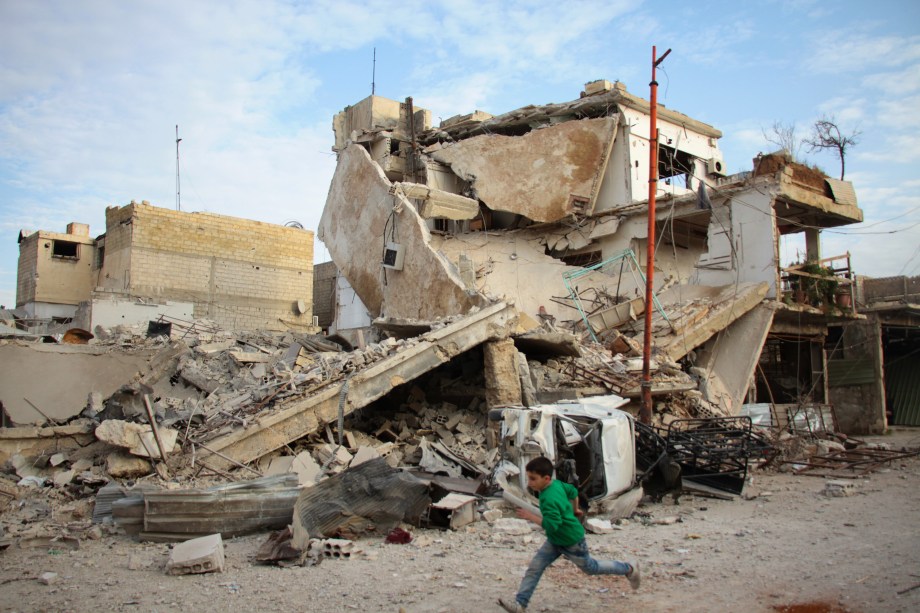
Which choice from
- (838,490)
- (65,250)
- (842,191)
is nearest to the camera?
(838,490)

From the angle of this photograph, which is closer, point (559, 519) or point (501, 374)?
point (559, 519)

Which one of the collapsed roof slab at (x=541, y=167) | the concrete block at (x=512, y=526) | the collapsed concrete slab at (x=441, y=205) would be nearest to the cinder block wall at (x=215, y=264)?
the collapsed roof slab at (x=541, y=167)

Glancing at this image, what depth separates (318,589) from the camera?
5.02 metres

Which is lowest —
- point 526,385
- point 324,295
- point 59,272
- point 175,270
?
point 526,385

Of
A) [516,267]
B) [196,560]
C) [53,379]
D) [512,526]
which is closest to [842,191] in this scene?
[516,267]

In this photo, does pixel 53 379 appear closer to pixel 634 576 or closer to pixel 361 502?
pixel 361 502

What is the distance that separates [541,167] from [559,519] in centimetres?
1512

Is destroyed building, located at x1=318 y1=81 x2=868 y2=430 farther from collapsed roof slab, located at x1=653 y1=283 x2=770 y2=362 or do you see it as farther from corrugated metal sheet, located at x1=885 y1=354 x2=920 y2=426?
corrugated metal sheet, located at x1=885 y1=354 x2=920 y2=426

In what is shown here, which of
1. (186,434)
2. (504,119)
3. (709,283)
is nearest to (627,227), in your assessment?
(709,283)

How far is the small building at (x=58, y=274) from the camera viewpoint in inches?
1099

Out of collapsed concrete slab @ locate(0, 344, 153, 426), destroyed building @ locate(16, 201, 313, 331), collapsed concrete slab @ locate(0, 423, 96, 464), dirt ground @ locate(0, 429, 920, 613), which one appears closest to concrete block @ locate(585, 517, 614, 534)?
dirt ground @ locate(0, 429, 920, 613)

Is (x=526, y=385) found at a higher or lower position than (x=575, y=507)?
higher

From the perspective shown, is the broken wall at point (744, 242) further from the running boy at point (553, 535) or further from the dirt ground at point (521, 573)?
the running boy at point (553, 535)

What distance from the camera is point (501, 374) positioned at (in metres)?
9.89
